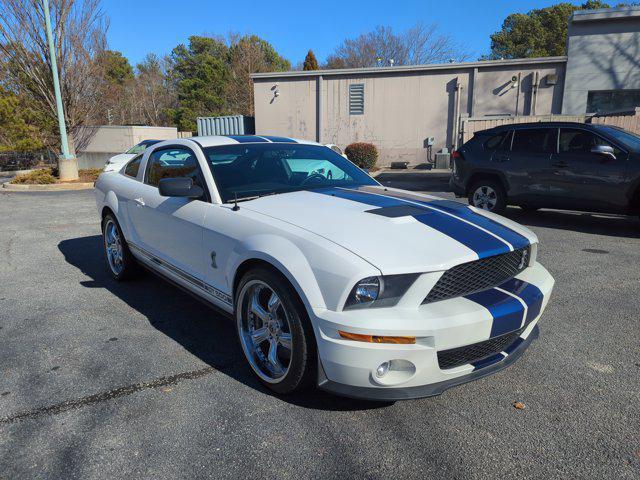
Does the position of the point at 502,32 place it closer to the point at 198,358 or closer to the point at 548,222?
the point at 548,222

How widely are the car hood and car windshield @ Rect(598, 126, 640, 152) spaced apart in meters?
5.28

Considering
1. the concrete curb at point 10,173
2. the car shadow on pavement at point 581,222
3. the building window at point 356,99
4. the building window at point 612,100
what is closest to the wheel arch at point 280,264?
the car shadow on pavement at point 581,222

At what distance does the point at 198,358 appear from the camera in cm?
346

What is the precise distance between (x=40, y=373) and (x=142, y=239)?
1.58 m

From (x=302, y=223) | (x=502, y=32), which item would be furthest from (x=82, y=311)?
(x=502, y=32)

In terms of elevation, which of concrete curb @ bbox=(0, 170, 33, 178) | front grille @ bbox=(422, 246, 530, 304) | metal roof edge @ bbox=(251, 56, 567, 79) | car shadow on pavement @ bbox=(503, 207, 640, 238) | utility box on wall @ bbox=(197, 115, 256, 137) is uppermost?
metal roof edge @ bbox=(251, 56, 567, 79)

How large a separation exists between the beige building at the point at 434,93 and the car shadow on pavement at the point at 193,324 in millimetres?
15261

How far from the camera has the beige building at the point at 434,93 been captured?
18109mm

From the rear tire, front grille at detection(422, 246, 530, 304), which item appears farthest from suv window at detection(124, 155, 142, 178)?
front grille at detection(422, 246, 530, 304)

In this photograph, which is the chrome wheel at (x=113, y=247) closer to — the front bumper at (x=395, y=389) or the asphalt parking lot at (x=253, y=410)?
the asphalt parking lot at (x=253, y=410)

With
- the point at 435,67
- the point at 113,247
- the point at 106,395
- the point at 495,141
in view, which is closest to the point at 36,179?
the point at 113,247

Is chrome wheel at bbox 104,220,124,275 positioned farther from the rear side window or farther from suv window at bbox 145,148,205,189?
the rear side window

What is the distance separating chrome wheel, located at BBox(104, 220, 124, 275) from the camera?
515 cm

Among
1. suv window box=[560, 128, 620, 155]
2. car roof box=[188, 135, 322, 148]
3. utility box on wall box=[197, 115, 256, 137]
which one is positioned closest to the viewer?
car roof box=[188, 135, 322, 148]
